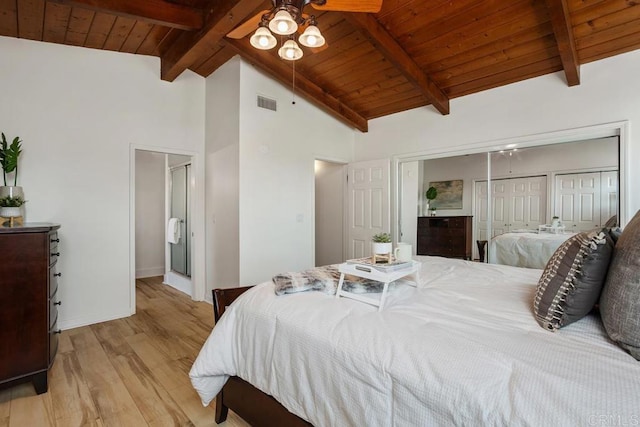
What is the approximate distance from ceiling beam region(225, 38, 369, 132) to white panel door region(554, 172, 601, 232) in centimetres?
271

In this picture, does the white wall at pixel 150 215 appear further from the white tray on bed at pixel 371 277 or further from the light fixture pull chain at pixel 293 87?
the white tray on bed at pixel 371 277

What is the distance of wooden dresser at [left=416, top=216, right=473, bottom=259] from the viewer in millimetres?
4152

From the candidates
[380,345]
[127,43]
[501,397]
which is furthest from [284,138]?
[501,397]

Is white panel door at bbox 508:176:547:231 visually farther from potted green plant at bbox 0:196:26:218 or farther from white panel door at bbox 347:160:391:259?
potted green plant at bbox 0:196:26:218

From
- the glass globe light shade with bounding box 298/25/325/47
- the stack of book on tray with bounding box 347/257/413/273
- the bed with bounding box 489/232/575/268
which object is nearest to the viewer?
the stack of book on tray with bounding box 347/257/413/273

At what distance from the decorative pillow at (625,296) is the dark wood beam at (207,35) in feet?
8.54

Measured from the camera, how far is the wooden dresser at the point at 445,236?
4.15m

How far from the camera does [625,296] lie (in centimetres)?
94

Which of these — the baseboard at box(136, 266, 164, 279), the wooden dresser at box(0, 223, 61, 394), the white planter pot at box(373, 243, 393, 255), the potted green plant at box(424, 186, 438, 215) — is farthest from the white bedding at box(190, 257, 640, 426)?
the baseboard at box(136, 266, 164, 279)

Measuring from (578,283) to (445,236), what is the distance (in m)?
3.33

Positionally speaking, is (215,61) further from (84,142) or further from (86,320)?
(86,320)

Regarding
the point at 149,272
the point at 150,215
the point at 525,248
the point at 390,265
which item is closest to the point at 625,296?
the point at 390,265

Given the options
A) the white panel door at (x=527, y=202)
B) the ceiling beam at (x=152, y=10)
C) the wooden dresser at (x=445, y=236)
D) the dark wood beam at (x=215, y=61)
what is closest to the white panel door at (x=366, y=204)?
the wooden dresser at (x=445, y=236)

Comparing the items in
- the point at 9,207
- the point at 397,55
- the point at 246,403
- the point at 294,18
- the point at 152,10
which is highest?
the point at 152,10
